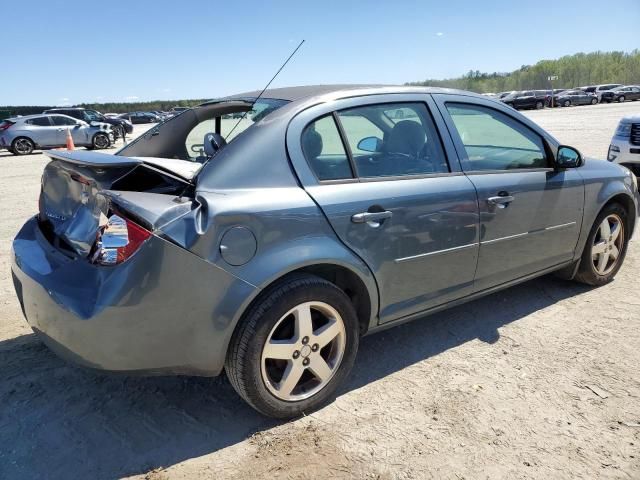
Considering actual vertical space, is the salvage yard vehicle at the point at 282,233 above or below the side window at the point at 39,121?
below

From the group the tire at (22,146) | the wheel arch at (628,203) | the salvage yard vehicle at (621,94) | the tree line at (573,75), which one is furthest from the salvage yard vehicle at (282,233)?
the tree line at (573,75)

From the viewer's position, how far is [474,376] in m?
2.98

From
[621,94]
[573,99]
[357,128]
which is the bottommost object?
[357,128]

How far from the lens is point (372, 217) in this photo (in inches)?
104

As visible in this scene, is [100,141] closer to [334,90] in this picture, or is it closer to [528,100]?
[334,90]

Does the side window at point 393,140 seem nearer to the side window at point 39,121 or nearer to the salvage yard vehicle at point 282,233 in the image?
the salvage yard vehicle at point 282,233

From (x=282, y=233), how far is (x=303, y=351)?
2.06ft

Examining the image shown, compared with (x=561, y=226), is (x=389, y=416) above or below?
below

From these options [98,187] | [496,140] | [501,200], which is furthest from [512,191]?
[98,187]

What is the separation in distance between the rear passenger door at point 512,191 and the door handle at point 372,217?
2.58 ft

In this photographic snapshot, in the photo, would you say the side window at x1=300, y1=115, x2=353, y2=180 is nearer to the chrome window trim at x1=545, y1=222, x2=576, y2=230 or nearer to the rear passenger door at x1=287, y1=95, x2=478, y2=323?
the rear passenger door at x1=287, y1=95, x2=478, y2=323

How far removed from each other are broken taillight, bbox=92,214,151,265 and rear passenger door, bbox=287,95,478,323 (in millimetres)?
832

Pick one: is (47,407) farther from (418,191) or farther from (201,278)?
(418,191)

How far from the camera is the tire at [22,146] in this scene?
20.2 m
